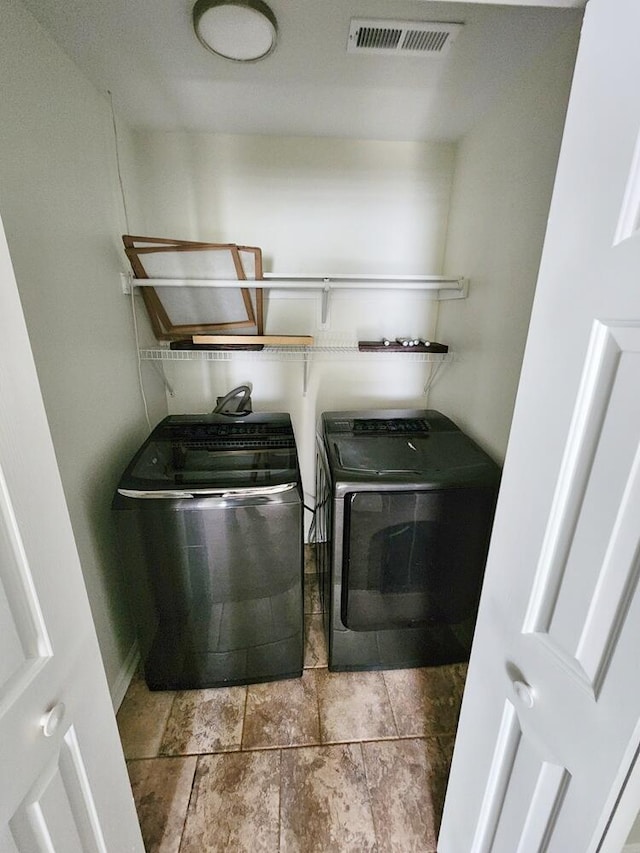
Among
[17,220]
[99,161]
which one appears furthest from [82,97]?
[17,220]

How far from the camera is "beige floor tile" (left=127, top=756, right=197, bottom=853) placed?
1.10 meters

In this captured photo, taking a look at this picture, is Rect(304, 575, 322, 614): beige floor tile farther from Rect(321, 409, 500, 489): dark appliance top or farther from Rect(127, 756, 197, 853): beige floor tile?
Rect(321, 409, 500, 489): dark appliance top

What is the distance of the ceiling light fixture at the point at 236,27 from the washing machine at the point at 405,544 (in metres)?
1.29

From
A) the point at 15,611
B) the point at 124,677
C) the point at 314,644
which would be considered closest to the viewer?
the point at 15,611

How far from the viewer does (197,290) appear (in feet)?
5.18

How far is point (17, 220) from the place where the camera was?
0.95 metres

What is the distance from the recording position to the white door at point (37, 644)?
529 millimetres

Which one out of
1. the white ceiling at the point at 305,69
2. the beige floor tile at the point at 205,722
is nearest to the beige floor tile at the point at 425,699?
the beige floor tile at the point at 205,722

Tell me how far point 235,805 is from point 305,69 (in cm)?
235

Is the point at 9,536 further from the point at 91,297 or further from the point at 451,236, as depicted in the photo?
the point at 451,236

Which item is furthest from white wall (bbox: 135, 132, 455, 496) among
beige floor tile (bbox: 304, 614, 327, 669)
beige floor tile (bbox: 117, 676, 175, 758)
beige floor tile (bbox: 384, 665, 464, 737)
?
beige floor tile (bbox: 384, 665, 464, 737)

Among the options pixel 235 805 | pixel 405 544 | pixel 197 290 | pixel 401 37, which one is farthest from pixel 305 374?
pixel 235 805

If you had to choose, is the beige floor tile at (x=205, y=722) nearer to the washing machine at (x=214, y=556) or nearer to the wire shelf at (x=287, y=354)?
the washing machine at (x=214, y=556)

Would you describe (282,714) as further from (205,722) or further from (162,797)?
(162,797)
